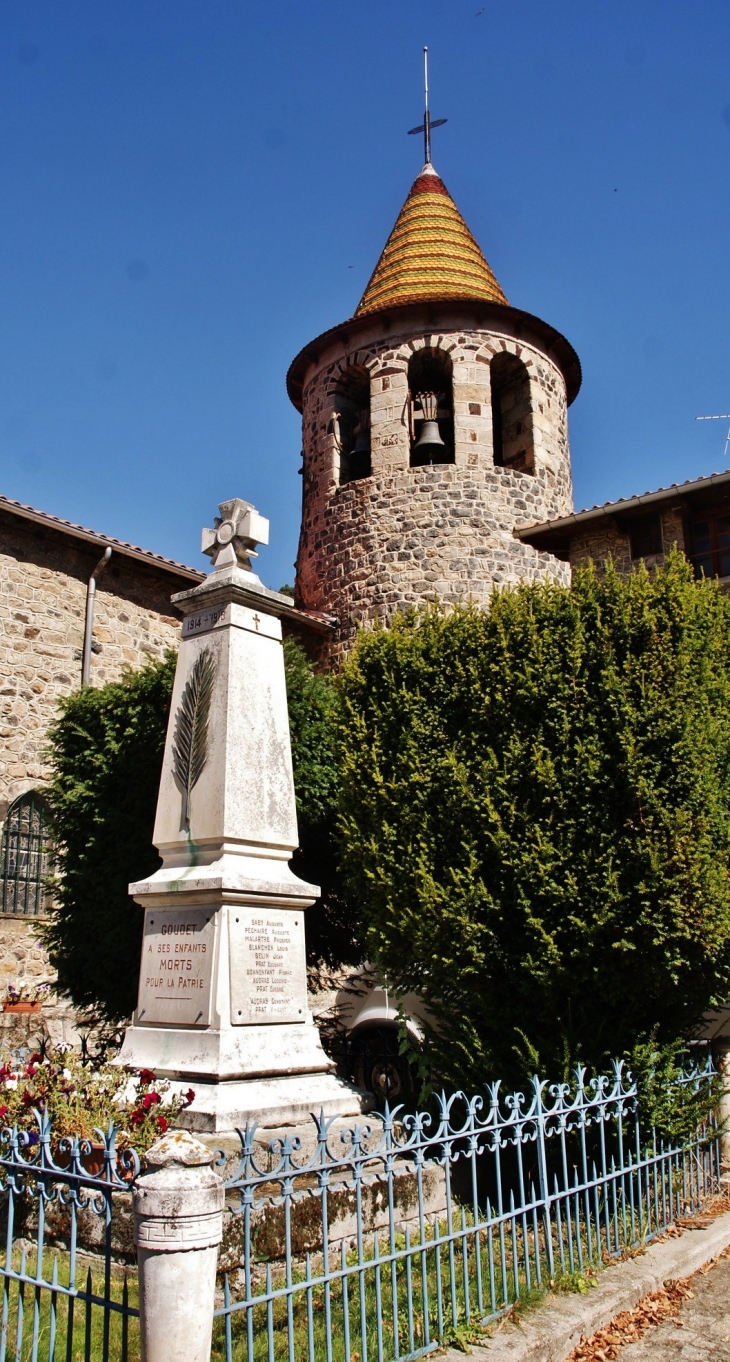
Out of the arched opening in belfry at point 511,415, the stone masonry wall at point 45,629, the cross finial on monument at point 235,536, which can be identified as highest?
the arched opening in belfry at point 511,415

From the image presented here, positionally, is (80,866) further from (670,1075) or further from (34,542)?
(670,1075)

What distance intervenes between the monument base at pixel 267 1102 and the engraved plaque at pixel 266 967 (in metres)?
0.36

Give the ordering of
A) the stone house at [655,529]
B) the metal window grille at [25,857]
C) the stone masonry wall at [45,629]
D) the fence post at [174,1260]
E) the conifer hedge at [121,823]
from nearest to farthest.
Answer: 1. the fence post at [174,1260]
2. the conifer hedge at [121,823]
3. the metal window grille at [25,857]
4. the stone masonry wall at [45,629]
5. the stone house at [655,529]

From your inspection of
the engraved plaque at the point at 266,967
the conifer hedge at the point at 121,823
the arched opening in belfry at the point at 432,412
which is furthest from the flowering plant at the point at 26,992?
the arched opening in belfry at the point at 432,412

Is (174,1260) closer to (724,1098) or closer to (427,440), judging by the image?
(724,1098)

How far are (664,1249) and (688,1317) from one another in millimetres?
723

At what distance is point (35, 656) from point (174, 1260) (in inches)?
460

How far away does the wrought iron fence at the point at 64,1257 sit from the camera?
3.40 meters

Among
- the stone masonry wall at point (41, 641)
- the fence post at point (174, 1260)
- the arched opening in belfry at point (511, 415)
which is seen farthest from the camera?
the arched opening in belfry at point (511, 415)

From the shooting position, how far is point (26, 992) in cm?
1266

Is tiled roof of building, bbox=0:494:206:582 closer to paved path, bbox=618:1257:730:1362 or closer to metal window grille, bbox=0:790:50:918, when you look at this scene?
metal window grille, bbox=0:790:50:918

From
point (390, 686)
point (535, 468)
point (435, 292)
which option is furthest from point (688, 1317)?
point (435, 292)

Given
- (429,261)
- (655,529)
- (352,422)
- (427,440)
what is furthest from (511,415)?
(655,529)

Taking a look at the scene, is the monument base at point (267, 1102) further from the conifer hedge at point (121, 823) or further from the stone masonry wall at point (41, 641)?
the stone masonry wall at point (41, 641)
